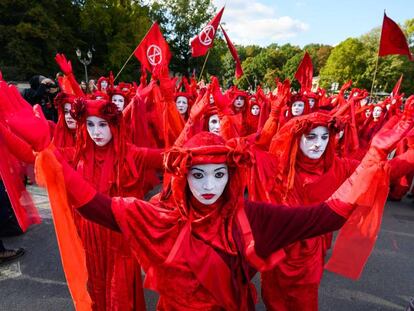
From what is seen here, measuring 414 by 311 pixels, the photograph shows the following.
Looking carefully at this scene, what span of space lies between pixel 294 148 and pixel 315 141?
174mm

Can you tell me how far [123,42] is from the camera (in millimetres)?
24953

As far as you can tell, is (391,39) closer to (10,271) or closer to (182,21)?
(10,271)

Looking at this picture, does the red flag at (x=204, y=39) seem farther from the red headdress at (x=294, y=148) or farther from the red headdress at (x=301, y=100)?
the red headdress at (x=294, y=148)

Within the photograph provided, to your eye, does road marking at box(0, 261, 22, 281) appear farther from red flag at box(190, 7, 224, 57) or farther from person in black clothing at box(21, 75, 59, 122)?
red flag at box(190, 7, 224, 57)

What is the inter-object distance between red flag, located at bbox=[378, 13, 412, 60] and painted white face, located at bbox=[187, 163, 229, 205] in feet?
8.19

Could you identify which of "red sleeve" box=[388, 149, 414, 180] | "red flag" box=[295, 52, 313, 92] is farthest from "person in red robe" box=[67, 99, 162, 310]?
"red flag" box=[295, 52, 313, 92]

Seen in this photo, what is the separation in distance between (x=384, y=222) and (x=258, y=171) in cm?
387

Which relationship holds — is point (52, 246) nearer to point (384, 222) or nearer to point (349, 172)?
point (349, 172)

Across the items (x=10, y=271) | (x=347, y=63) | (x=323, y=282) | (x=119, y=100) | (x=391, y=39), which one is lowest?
(x=323, y=282)

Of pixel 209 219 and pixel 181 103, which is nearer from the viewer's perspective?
pixel 209 219

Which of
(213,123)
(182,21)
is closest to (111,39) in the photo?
(182,21)

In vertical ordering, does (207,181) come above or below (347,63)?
below

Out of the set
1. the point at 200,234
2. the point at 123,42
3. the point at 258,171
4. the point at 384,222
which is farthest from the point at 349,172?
the point at 123,42

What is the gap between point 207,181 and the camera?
1.52 m
